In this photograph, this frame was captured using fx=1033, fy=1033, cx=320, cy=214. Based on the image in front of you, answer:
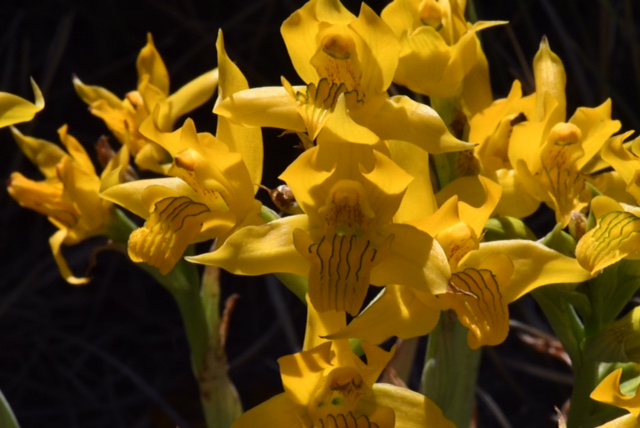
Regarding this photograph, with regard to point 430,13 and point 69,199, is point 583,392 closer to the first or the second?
point 430,13

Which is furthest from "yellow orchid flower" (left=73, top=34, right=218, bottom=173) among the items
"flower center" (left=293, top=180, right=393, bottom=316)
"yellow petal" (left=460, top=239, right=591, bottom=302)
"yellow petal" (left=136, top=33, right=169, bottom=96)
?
"yellow petal" (left=460, top=239, right=591, bottom=302)

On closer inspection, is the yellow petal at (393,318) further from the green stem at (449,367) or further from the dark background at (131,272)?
the dark background at (131,272)

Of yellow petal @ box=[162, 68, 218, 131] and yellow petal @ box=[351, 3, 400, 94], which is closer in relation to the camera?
yellow petal @ box=[351, 3, 400, 94]

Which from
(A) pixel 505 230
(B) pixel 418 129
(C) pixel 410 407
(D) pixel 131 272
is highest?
(B) pixel 418 129

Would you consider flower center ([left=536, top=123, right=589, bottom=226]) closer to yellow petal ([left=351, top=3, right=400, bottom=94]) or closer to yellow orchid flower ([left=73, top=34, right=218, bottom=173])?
yellow petal ([left=351, top=3, right=400, bottom=94])

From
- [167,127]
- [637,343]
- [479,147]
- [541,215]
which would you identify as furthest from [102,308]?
[637,343]

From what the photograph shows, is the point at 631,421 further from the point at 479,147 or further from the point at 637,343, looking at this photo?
the point at 479,147

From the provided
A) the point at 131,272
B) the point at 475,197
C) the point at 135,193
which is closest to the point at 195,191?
the point at 135,193
